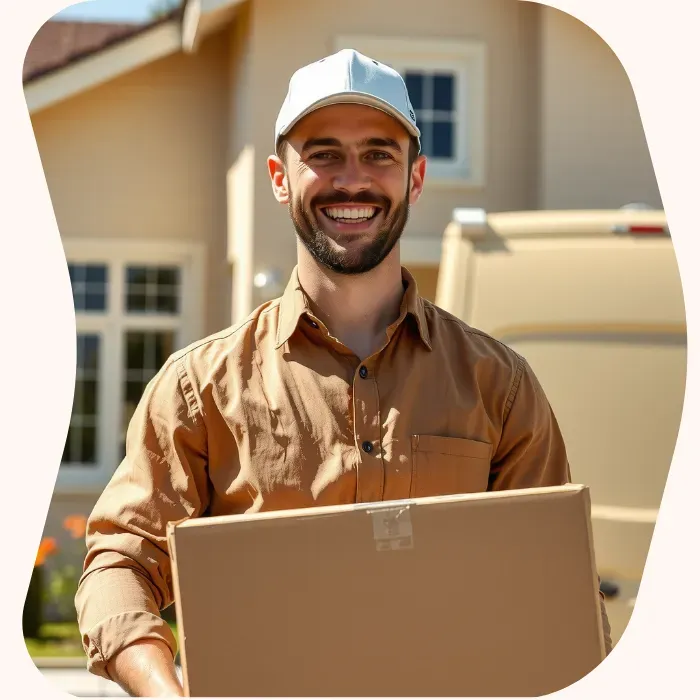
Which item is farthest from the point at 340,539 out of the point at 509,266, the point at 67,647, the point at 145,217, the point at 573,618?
the point at 145,217

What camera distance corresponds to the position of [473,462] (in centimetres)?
236

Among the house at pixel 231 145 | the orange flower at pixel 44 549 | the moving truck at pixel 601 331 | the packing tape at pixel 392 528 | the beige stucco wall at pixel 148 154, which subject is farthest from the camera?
the beige stucco wall at pixel 148 154

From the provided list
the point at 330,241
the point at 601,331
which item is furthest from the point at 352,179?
the point at 601,331

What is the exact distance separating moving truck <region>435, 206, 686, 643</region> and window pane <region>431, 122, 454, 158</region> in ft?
14.8

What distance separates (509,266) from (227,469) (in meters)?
2.88

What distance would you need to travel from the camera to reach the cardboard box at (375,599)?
1802 millimetres

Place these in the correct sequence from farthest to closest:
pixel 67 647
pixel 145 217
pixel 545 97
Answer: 1. pixel 145 217
2. pixel 545 97
3. pixel 67 647

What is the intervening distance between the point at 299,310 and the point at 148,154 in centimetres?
802

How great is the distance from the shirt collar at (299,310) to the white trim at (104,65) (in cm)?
765

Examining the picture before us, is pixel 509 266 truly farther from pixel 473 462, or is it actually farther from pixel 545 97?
pixel 545 97

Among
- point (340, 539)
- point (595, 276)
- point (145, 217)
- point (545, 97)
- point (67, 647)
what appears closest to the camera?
point (340, 539)

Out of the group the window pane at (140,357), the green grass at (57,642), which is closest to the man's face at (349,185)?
the green grass at (57,642)

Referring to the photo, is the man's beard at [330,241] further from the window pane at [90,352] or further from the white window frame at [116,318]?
the window pane at [90,352]

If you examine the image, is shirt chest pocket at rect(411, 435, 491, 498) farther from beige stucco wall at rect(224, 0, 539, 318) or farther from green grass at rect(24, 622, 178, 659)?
beige stucco wall at rect(224, 0, 539, 318)
